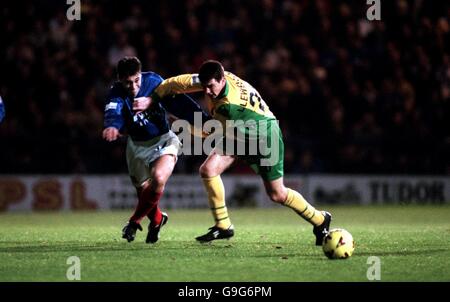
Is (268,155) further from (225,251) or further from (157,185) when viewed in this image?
(157,185)

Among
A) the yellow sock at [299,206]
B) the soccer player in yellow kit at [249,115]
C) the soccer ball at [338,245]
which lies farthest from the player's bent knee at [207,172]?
the soccer ball at [338,245]

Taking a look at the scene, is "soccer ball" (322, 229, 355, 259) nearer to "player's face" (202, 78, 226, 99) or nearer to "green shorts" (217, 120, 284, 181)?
"green shorts" (217, 120, 284, 181)

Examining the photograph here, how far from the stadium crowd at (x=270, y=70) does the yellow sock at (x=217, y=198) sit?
25.3ft

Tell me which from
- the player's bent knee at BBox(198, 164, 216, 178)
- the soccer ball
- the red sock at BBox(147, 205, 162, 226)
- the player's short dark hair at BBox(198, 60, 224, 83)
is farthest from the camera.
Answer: the red sock at BBox(147, 205, 162, 226)

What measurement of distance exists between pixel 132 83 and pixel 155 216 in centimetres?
155

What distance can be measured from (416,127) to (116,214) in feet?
21.0

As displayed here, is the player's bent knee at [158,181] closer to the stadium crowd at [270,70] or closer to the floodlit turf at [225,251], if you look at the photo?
the floodlit turf at [225,251]

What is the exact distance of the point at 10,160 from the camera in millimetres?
17594

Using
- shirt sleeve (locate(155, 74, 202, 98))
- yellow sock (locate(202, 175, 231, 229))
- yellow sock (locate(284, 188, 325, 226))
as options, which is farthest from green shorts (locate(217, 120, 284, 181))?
shirt sleeve (locate(155, 74, 202, 98))

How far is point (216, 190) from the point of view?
1050 cm

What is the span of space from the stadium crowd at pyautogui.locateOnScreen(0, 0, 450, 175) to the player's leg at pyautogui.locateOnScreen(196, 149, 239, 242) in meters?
7.71

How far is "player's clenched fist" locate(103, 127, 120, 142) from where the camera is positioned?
31.9 ft

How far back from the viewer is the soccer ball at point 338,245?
8805 mm

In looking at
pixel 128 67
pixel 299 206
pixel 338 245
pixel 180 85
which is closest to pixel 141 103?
pixel 128 67
